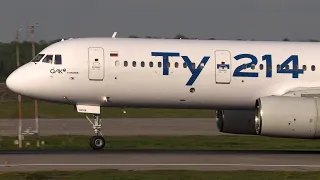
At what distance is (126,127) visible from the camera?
5544 cm

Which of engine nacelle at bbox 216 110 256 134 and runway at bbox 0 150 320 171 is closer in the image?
runway at bbox 0 150 320 171

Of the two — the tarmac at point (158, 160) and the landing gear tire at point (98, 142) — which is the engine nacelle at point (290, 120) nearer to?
the tarmac at point (158, 160)

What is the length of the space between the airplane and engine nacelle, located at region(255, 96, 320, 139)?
2.52 feet

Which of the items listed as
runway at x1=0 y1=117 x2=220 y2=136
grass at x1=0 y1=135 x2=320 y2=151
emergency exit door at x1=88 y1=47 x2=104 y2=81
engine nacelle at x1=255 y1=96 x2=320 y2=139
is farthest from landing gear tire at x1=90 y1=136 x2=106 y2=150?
runway at x1=0 y1=117 x2=220 y2=136

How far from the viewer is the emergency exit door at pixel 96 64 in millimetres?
34188

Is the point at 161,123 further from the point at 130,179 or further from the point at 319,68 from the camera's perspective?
the point at 130,179

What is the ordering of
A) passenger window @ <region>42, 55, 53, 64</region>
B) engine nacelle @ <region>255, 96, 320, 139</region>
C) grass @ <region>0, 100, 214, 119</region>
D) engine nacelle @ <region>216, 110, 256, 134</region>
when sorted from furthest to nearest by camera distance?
1. grass @ <region>0, 100, 214, 119</region>
2. engine nacelle @ <region>216, 110, 256, 134</region>
3. passenger window @ <region>42, 55, 53, 64</region>
4. engine nacelle @ <region>255, 96, 320, 139</region>

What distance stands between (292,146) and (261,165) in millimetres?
11940

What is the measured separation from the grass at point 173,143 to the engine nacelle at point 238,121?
2.00 m

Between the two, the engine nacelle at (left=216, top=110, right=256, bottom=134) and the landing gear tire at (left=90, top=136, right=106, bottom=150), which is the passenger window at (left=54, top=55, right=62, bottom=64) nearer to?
the landing gear tire at (left=90, top=136, right=106, bottom=150)

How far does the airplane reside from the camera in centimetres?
3422

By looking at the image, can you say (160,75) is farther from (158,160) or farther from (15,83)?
(15,83)

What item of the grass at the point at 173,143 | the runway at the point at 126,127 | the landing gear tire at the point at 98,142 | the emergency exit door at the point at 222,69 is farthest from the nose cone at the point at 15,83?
the runway at the point at 126,127

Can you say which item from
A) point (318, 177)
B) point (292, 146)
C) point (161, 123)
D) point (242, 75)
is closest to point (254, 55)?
point (242, 75)
